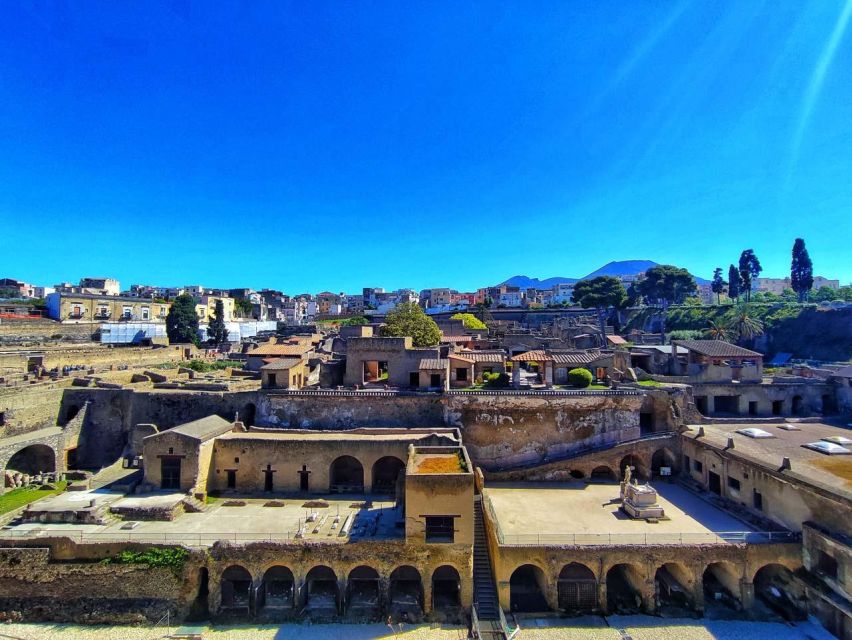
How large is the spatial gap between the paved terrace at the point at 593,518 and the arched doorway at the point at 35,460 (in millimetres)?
28637

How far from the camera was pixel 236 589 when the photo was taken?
21.0m

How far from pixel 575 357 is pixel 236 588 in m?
28.4

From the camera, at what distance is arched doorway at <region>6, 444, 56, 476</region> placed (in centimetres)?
2866

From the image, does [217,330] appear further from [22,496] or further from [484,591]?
[484,591]

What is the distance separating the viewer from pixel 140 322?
2515 inches

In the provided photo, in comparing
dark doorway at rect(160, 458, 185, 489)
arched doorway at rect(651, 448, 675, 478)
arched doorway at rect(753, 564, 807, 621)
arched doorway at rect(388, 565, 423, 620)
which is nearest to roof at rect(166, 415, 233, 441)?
dark doorway at rect(160, 458, 185, 489)

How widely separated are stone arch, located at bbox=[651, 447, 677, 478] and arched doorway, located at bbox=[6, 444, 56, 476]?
39666 millimetres

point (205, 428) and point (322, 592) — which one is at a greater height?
point (205, 428)

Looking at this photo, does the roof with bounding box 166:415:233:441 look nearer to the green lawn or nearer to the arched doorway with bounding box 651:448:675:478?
the green lawn

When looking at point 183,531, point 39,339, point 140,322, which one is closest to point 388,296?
point 140,322

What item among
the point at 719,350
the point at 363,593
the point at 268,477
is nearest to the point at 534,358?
the point at 719,350

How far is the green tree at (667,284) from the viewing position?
84375 millimetres

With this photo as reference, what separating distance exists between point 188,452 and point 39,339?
133ft

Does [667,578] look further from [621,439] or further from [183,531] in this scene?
[183,531]
